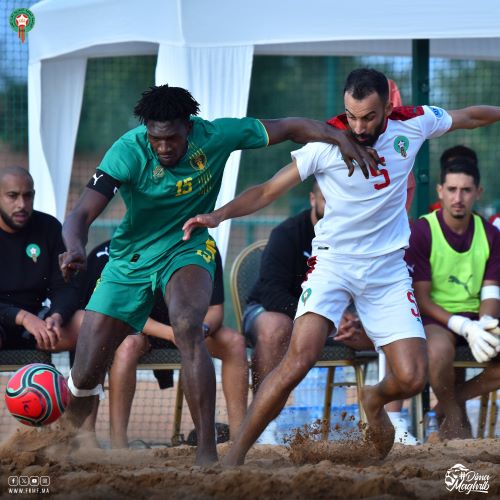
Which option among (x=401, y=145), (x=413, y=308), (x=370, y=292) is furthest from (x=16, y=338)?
(x=401, y=145)

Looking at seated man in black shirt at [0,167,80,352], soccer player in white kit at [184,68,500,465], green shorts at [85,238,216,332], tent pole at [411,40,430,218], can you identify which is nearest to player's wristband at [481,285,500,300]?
tent pole at [411,40,430,218]

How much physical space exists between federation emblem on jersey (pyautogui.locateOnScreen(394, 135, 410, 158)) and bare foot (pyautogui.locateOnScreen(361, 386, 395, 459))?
4.97ft

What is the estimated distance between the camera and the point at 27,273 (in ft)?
24.8

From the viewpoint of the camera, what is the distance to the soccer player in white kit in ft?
19.1

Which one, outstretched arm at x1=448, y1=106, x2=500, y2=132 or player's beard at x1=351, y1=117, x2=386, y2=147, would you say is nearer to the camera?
player's beard at x1=351, y1=117, x2=386, y2=147

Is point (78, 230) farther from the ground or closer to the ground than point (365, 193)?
closer to the ground

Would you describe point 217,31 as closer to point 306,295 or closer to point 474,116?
point 474,116

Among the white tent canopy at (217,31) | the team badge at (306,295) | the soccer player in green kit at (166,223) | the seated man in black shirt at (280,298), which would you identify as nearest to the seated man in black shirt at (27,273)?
the white tent canopy at (217,31)

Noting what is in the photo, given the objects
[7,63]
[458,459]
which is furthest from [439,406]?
[7,63]

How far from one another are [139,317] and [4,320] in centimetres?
167

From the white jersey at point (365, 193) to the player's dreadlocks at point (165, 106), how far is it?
735mm

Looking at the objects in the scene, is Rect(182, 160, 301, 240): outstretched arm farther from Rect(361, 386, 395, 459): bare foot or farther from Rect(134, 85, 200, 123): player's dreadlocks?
Rect(361, 386, 395, 459): bare foot

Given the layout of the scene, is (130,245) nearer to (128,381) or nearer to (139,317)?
(139,317)

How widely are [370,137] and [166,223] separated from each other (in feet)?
4.56
